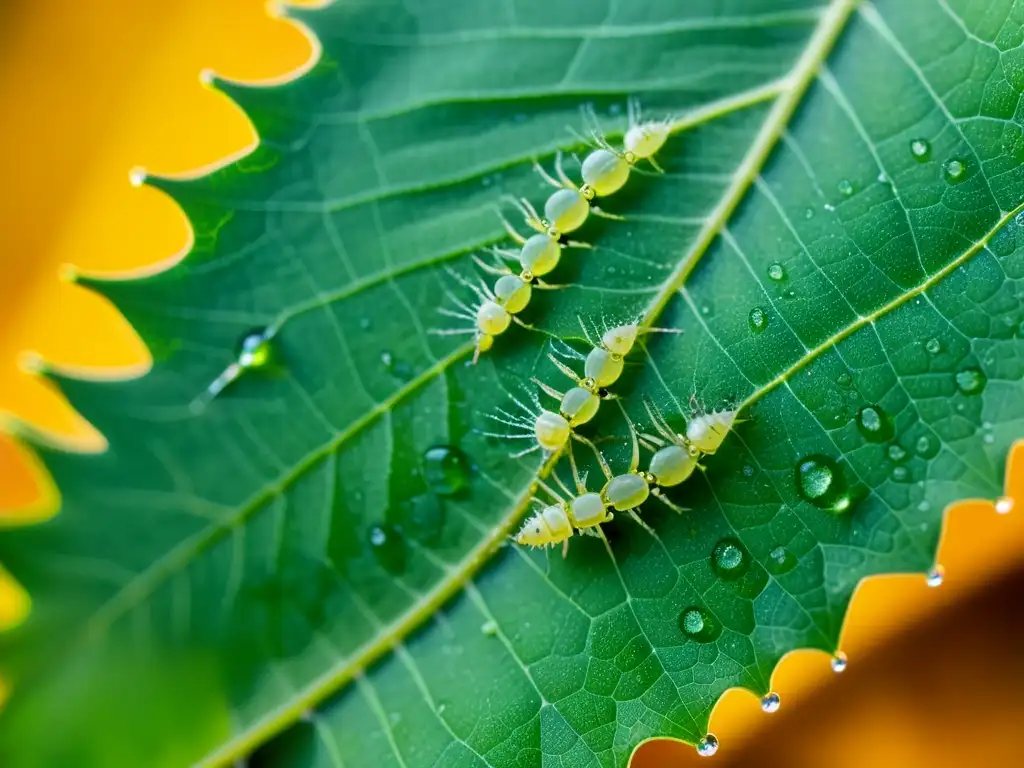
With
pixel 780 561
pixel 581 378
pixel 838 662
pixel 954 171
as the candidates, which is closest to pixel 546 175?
pixel 581 378

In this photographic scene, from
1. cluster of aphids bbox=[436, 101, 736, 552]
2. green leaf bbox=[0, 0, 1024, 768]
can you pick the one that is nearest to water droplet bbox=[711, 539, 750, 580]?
green leaf bbox=[0, 0, 1024, 768]

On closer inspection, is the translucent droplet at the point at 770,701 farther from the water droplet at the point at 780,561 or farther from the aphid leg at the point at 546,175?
the aphid leg at the point at 546,175

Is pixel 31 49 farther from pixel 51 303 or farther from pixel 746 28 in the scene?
pixel 746 28

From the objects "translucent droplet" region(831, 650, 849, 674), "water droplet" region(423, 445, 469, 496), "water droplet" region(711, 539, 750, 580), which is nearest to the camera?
"translucent droplet" region(831, 650, 849, 674)

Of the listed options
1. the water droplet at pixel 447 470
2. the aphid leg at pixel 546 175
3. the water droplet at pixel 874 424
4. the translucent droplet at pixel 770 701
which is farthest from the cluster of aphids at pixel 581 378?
the translucent droplet at pixel 770 701

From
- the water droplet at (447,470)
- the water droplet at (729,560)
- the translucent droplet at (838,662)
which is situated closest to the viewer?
the translucent droplet at (838,662)

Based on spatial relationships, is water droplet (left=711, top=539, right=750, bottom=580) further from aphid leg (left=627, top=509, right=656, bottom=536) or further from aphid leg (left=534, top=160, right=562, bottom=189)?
aphid leg (left=534, top=160, right=562, bottom=189)
